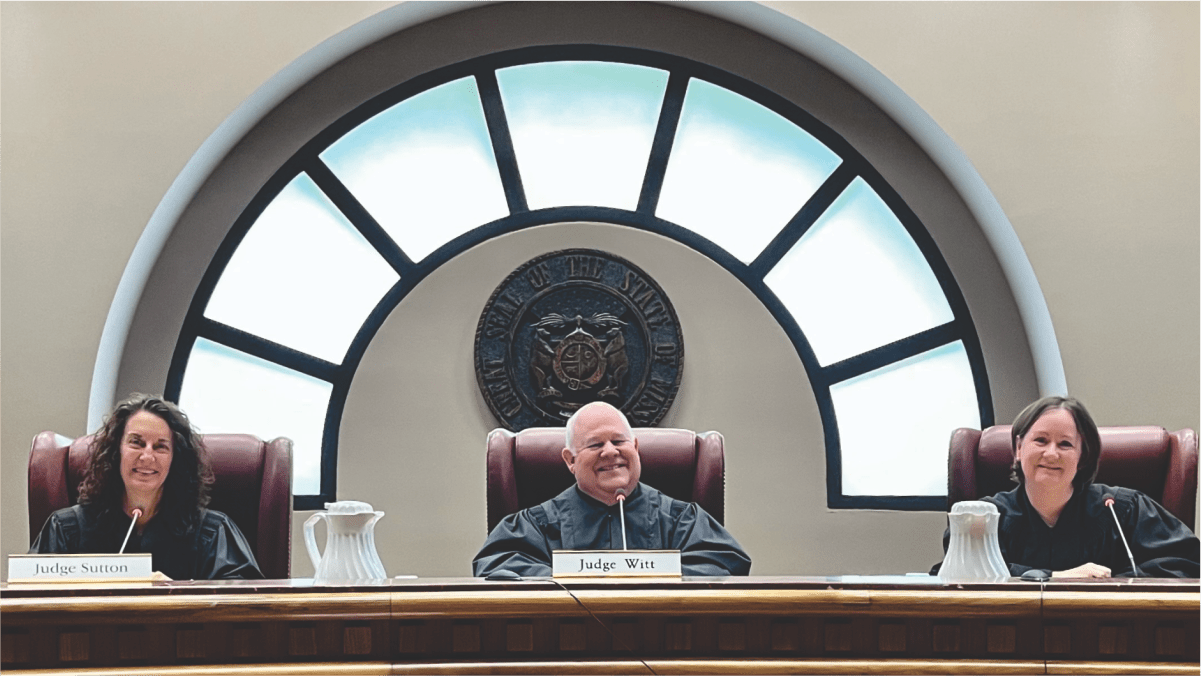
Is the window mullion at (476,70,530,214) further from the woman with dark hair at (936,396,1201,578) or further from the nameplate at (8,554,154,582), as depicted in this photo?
the nameplate at (8,554,154,582)

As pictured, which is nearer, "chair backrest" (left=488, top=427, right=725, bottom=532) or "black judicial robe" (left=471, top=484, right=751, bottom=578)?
"black judicial robe" (left=471, top=484, right=751, bottom=578)

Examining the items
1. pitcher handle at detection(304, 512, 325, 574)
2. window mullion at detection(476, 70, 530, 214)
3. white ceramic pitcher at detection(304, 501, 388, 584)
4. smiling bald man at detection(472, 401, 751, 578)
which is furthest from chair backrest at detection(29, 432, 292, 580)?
window mullion at detection(476, 70, 530, 214)

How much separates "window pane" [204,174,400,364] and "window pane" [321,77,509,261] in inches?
5.6

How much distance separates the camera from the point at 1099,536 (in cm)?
242

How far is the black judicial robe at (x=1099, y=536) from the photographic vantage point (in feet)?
7.74

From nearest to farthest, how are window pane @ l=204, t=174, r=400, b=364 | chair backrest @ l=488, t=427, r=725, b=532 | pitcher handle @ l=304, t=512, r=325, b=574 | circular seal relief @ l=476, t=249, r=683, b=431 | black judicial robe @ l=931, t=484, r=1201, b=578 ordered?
Answer: pitcher handle @ l=304, t=512, r=325, b=574, black judicial robe @ l=931, t=484, r=1201, b=578, chair backrest @ l=488, t=427, r=725, b=532, circular seal relief @ l=476, t=249, r=683, b=431, window pane @ l=204, t=174, r=400, b=364

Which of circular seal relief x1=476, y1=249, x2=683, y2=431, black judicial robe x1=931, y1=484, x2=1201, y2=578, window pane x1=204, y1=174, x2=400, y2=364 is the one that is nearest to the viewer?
black judicial robe x1=931, y1=484, x2=1201, y2=578

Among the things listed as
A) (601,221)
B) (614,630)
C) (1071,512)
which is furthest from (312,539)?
(601,221)

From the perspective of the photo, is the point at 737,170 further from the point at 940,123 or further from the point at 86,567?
the point at 86,567

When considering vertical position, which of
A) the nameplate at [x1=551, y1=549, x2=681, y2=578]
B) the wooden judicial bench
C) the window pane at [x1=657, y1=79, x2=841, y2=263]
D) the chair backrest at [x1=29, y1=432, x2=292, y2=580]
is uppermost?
the window pane at [x1=657, y1=79, x2=841, y2=263]

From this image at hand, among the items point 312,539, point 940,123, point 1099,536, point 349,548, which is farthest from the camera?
point 940,123

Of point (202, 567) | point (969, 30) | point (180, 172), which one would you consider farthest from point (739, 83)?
point (202, 567)

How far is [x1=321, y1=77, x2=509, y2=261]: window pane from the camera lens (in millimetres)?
3875

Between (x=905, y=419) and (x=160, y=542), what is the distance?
265 cm
